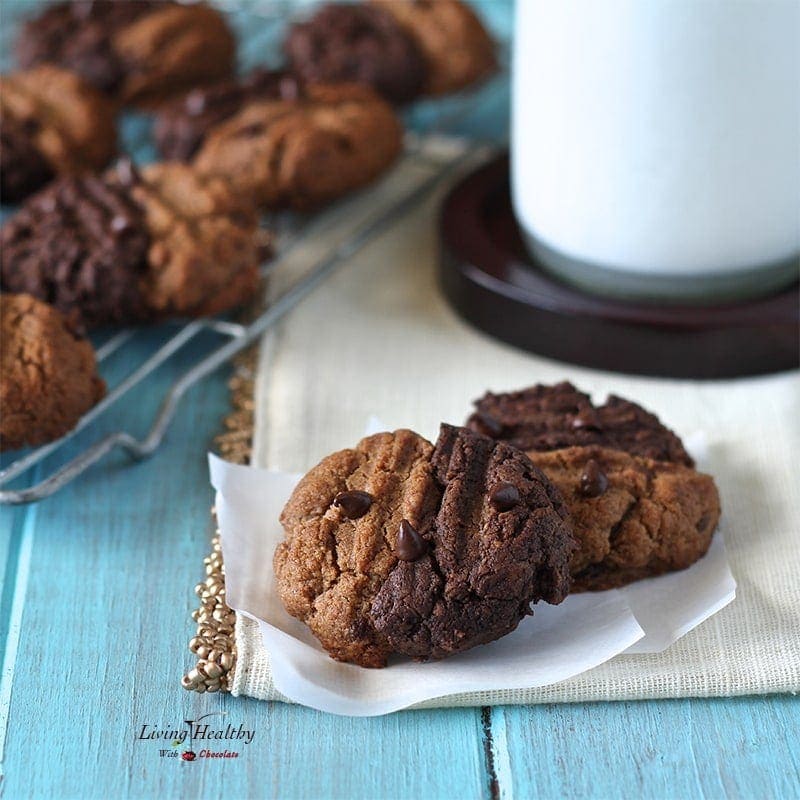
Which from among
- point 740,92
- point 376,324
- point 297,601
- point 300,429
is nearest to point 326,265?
point 376,324

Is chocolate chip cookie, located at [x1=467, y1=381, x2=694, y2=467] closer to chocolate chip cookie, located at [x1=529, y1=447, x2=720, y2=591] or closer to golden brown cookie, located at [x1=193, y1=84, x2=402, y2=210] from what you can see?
chocolate chip cookie, located at [x1=529, y1=447, x2=720, y2=591]

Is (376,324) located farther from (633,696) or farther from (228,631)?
(633,696)

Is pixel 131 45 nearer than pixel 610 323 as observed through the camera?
No

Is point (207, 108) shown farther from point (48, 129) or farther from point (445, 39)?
point (445, 39)

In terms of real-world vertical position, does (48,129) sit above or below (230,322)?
above

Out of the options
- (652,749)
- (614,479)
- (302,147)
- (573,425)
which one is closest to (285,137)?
(302,147)

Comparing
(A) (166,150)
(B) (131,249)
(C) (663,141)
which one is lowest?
(A) (166,150)

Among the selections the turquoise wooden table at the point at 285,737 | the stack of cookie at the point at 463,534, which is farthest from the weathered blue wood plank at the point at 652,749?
the stack of cookie at the point at 463,534
